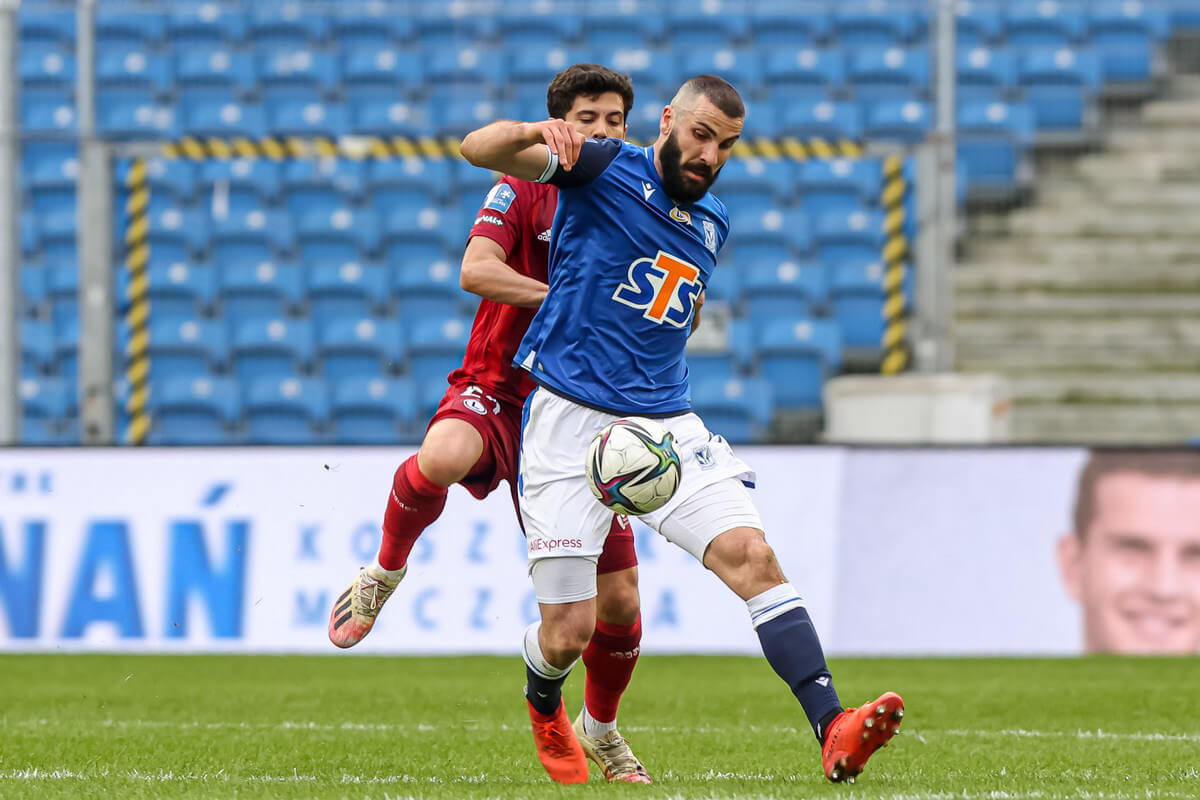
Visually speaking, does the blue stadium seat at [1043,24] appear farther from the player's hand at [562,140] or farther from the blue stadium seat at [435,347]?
the player's hand at [562,140]

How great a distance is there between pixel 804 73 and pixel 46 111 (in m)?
6.63

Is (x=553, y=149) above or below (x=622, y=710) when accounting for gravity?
above

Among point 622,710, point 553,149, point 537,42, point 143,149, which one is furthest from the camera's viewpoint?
point 537,42

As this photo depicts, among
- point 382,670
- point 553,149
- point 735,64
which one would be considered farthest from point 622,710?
point 735,64

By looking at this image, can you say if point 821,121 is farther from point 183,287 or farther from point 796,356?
point 183,287

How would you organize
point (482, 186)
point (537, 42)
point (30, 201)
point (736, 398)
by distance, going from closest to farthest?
point (736, 398) → point (482, 186) → point (30, 201) → point (537, 42)

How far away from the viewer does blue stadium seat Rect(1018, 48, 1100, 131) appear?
14719 millimetres

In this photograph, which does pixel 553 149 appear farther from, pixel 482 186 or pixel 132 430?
pixel 482 186

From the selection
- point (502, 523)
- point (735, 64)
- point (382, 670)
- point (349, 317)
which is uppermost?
point (735, 64)

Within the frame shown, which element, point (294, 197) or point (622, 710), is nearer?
point (622, 710)

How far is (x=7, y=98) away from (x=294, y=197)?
10.4 ft

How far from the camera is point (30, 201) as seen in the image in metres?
14.0

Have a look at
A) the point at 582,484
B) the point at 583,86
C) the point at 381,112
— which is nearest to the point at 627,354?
the point at 582,484

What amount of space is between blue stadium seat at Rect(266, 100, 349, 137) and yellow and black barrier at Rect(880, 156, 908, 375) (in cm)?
511
